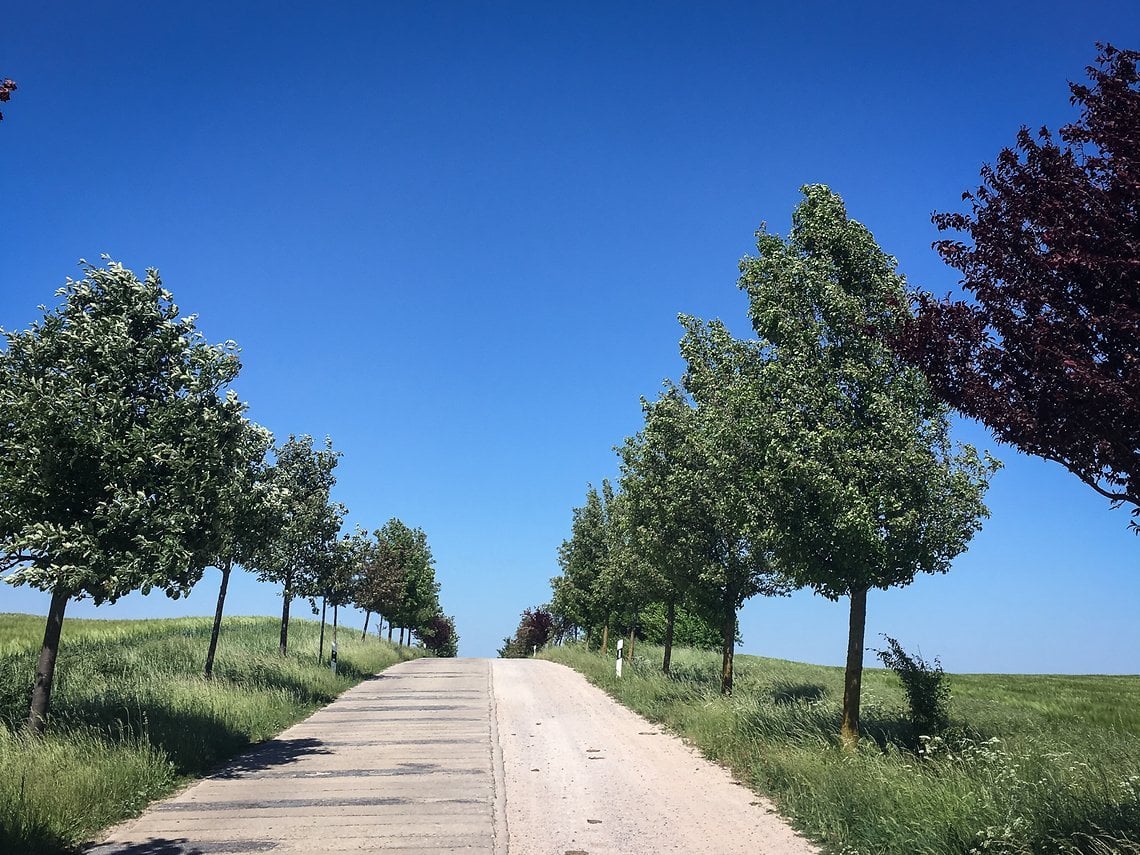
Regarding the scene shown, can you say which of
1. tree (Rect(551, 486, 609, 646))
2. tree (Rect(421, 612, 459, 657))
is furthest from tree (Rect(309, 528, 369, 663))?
tree (Rect(421, 612, 459, 657))

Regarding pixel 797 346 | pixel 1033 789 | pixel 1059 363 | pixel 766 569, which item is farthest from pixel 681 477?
pixel 1059 363

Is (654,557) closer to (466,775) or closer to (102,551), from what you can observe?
(466,775)

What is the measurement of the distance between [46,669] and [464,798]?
20.6 feet

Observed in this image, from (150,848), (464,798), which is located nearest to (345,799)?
(464,798)

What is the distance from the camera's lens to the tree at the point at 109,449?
10.1m

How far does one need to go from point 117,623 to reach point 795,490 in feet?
144

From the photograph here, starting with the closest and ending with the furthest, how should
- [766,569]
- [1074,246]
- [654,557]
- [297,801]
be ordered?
[1074,246]
[297,801]
[766,569]
[654,557]

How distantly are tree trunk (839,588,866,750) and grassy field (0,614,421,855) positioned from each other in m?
9.39

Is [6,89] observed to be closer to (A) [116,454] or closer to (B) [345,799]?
(A) [116,454]

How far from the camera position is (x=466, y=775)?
11.2 m

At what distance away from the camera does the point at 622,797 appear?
10.1 m

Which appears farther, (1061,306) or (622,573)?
(622,573)

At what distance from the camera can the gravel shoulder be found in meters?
7.99

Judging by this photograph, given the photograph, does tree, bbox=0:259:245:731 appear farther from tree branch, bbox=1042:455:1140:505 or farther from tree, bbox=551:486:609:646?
tree, bbox=551:486:609:646
